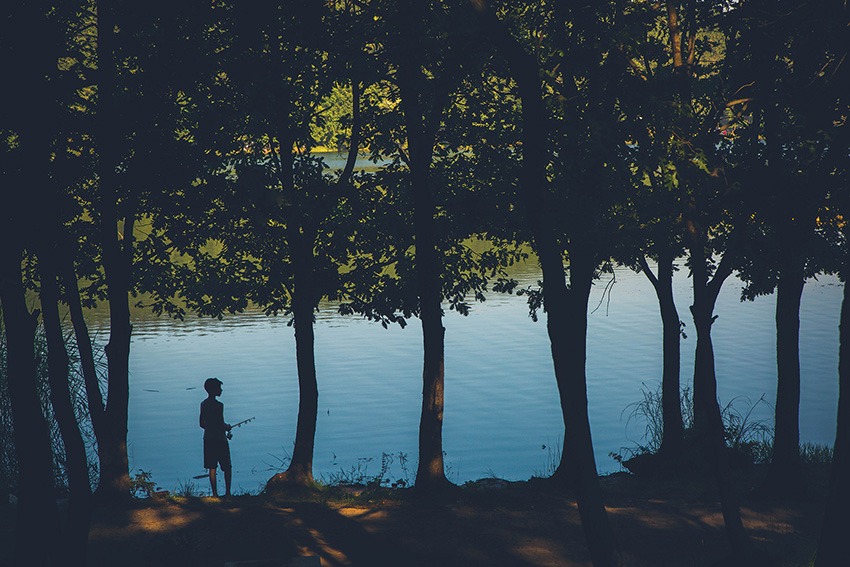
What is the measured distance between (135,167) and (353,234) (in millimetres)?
4813

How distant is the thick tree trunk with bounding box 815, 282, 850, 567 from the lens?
817 cm

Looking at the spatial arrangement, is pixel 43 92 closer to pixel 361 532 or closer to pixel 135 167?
pixel 135 167

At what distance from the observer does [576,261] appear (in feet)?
49.1

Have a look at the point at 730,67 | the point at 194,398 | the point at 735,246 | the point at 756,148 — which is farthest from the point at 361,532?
the point at 194,398

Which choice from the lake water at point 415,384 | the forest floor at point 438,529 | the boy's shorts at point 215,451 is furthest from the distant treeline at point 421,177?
the lake water at point 415,384

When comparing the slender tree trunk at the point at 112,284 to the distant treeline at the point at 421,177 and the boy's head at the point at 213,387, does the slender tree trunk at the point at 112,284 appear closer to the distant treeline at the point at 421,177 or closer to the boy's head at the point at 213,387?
the distant treeline at the point at 421,177

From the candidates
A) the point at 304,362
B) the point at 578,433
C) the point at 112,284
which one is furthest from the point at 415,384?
the point at 578,433

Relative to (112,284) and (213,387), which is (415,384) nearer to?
(213,387)

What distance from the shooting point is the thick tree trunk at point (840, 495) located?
8.17 m

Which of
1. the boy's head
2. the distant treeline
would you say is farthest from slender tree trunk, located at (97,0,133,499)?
the boy's head

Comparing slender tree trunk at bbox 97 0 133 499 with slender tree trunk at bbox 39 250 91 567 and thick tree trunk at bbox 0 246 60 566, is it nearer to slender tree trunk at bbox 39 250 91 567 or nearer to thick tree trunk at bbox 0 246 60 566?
slender tree trunk at bbox 39 250 91 567

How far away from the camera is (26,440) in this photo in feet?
29.1

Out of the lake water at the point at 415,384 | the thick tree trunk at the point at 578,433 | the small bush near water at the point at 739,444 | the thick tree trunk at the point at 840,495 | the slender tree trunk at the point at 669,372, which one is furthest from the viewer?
the lake water at the point at 415,384

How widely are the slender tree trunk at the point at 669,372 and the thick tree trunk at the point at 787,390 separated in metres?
3.09
